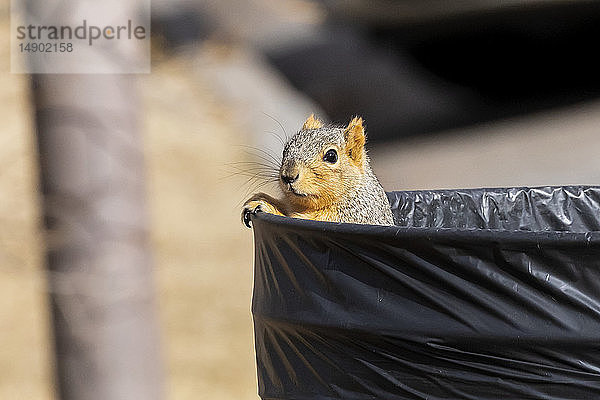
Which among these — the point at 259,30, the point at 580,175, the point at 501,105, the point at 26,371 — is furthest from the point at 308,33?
the point at 26,371

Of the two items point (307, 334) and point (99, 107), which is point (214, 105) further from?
point (307, 334)

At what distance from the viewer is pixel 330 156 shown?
1.98 m

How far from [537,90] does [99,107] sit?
5273 mm

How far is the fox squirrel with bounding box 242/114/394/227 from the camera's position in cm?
192

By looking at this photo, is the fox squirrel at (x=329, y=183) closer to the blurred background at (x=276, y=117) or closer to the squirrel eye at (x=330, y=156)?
the squirrel eye at (x=330, y=156)

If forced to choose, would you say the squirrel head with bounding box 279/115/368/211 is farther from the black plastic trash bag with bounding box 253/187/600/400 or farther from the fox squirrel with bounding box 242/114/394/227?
the black plastic trash bag with bounding box 253/187/600/400

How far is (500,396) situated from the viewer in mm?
1242

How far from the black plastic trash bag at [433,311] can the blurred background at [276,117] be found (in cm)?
251

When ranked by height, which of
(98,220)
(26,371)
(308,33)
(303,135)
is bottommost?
(26,371)

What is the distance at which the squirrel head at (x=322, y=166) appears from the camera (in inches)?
75.1

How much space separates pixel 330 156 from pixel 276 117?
14.6 ft

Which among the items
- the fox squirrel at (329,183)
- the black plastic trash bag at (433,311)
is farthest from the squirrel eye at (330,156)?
the black plastic trash bag at (433,311)

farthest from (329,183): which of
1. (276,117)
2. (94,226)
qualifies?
(276,117)

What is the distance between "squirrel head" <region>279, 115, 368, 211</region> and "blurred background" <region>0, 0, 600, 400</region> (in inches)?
80.5
